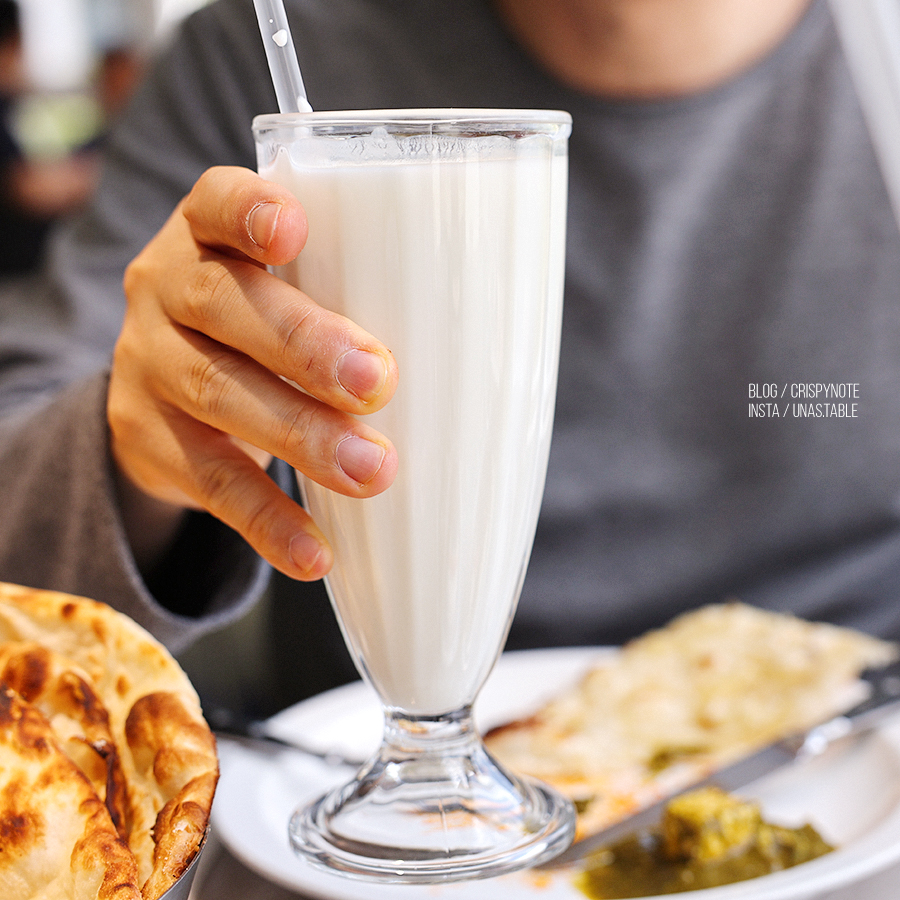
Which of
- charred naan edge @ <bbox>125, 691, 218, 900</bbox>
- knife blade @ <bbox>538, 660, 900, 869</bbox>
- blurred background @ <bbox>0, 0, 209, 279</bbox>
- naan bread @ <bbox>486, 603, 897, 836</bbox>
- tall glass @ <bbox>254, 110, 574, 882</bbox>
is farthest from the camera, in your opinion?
blurred background @ <bbox>0, 0, 209, 279</bbox>

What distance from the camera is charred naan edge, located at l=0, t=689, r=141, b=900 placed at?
274 mm

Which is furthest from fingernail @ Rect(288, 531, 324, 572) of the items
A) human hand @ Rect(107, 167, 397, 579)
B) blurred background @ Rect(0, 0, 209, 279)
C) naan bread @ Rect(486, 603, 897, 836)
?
blurred background @ Rect(0, 0, 209, 279)

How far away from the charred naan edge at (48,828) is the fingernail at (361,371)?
15cm

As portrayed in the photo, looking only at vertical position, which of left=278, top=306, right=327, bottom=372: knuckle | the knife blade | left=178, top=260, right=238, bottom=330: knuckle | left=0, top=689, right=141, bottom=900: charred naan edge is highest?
left=178, top=260, right=238, bottom=330: knuckle

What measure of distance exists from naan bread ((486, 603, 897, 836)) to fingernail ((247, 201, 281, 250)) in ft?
1.09

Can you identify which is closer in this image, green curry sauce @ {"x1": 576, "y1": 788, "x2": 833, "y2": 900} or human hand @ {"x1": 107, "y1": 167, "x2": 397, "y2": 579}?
human hand @ {"x1": 107, "y1": 167, "x2": 397, "y2": 579}

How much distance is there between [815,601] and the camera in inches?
43.1

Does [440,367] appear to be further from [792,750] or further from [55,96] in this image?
[55,96]

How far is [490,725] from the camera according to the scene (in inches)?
28.3

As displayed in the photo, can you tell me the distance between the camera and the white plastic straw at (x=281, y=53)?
385mm

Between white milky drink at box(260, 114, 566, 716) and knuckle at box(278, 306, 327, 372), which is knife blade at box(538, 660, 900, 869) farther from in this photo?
knuckle at box(278, 306, 327, 372)

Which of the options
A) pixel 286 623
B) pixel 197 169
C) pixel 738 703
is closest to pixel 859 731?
pixel 738 703

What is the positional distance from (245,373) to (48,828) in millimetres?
184

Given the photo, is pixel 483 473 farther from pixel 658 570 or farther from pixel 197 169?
pixel 197 169
